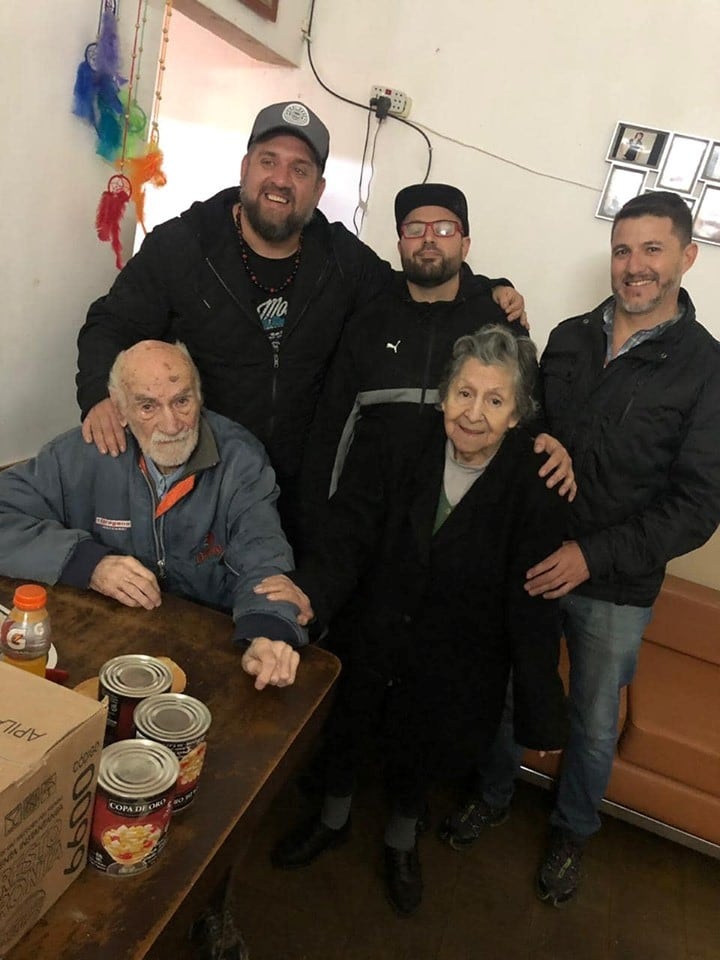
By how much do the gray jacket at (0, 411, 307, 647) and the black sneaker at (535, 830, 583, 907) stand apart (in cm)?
123

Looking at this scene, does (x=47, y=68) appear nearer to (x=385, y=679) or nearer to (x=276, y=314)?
(x=276, y=314)

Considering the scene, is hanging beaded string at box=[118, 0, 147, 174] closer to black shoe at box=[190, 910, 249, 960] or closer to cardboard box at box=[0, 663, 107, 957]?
cardboard box at box=[0, 663, 107, 957]

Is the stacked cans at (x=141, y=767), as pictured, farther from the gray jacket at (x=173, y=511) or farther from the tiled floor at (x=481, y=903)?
the tiled floor at (x=481, y=903)

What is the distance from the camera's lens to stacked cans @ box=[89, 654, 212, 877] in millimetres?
826

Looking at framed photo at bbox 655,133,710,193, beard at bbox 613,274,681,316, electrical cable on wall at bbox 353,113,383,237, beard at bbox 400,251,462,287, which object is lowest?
beard at bbox 400,251,462,287

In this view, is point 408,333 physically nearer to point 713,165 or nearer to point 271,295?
point 271,295

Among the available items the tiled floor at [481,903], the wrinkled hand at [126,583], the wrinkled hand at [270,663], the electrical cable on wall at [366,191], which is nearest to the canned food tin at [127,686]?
the wrinkled hand at [270,663]

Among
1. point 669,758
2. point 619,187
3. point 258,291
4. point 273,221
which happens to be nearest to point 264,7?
point 273,221

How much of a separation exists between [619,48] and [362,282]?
133 cm

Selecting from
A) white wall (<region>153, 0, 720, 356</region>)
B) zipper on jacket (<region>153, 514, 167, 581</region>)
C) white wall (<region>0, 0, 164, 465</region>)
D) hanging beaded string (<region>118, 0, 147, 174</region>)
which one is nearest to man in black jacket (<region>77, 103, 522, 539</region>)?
white wall (<region>0, 0, 164, 465</region>)

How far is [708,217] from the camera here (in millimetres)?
2469

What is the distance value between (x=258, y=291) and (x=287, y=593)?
965 millimetres

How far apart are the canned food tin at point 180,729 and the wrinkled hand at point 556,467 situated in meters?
0.97

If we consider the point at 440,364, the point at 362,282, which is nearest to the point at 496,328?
the point at 440,364
